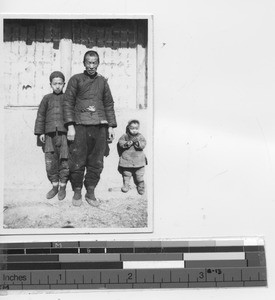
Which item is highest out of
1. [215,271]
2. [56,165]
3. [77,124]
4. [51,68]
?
[51,68]

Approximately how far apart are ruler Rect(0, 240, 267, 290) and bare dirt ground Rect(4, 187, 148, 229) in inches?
1.9

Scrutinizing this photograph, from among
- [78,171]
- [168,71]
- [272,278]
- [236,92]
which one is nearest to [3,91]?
[78,171]

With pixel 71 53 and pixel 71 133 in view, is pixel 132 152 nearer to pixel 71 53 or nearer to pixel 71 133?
pixel 71 133

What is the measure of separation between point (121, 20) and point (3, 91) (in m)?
0.35

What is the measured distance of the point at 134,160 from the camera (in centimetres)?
118

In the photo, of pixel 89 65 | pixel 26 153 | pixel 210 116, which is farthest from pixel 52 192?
pixel 210 116

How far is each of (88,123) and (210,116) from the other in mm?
309

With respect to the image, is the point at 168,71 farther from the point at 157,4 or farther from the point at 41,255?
the point at 41,255

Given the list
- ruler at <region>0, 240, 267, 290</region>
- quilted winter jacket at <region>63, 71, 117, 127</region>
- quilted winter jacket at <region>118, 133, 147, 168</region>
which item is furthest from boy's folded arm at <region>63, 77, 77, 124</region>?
ruler at <region>0, 240, 267, 290</region>

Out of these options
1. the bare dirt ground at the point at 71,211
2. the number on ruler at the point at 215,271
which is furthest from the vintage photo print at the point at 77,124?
the number on ruler at the point at 215,271

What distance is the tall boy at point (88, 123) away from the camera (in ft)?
3.87

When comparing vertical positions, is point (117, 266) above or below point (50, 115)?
below

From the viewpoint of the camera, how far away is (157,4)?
1.18 m

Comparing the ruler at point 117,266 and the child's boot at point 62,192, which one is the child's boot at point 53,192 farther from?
the ruler at point 117,266
